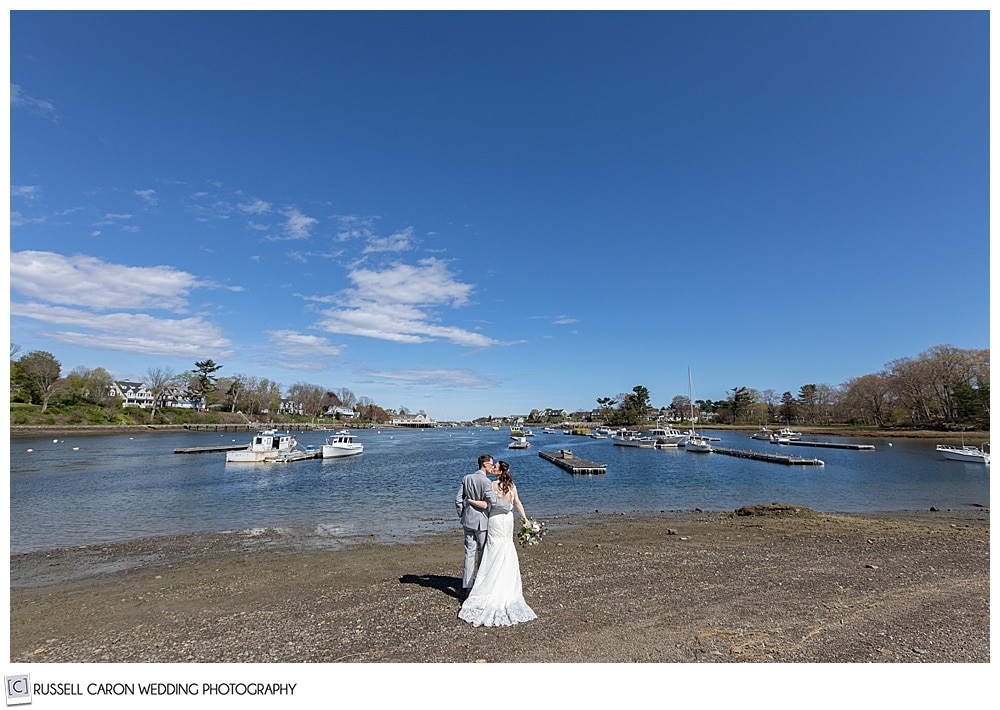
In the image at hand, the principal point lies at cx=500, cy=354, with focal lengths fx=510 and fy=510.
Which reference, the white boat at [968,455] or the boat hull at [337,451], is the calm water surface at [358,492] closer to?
the white boat at [968,455]

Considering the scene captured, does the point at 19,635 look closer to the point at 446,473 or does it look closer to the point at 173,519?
the point at 173,519

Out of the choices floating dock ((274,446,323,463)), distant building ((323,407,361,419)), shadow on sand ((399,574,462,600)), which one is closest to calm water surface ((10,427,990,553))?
floating dock ((274,446,323,463))

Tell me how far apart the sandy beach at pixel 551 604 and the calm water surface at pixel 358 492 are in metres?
4.70

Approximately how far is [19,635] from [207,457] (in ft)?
161

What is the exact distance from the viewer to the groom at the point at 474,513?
23.1 ft

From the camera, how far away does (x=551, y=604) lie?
23.2 ft

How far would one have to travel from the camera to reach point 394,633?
6.11m

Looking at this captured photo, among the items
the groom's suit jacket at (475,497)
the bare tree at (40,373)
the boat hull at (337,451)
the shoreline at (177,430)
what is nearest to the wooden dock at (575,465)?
the boat hull at (337,451)

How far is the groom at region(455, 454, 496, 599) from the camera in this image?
23.1 ft

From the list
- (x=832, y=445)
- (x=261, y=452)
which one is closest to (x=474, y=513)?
(x=261, y=452)

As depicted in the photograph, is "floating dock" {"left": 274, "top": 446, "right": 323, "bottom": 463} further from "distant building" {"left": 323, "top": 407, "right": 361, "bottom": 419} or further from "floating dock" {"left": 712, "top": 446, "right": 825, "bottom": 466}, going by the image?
"distant building" {"left": 323, "top": 407, "right": 361, "bottom": 419}

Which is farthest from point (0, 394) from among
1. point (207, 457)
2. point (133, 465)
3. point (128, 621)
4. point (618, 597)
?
point (207, 457)

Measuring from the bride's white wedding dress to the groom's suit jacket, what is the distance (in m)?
0.19
